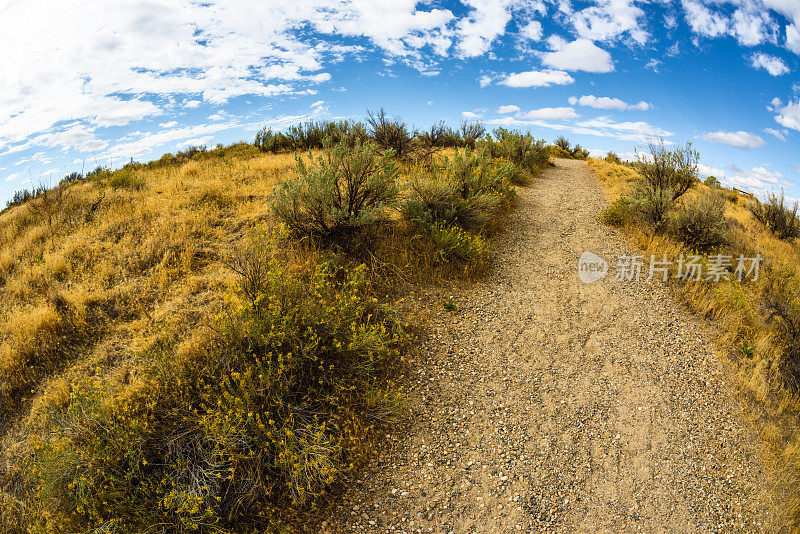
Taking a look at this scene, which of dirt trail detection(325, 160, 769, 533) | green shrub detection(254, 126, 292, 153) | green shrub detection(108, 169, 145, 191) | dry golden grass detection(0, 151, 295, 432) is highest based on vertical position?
green shrub detection(254, 126, 292, 153)

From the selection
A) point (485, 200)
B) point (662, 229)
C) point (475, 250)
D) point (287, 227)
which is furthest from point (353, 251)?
point (662, 229)

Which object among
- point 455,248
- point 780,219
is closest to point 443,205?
point 455,248

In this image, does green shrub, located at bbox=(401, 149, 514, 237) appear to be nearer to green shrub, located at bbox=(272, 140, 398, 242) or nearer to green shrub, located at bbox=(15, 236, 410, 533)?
green shrub, located at bbox=(272, 140, 398, 242)

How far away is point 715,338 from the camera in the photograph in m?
5.59

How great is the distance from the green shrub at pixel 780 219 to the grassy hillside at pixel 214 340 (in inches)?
383

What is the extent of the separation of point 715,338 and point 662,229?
11.3 feet

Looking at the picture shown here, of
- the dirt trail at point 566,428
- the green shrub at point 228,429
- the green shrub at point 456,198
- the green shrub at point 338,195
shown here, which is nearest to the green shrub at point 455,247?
the green shrub at point 456,198

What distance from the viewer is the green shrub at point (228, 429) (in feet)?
10.1

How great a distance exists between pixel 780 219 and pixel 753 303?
24.5 ft

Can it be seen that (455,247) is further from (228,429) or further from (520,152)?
(520,152)

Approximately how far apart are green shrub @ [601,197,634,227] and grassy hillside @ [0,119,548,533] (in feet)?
10.0

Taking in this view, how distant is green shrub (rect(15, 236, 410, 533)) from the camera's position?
121 inches

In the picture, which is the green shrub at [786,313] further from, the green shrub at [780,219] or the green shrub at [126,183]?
the green shrub at [126,183]

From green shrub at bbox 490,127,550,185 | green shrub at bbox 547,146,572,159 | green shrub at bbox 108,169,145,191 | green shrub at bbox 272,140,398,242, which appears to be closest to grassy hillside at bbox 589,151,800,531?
green shrub at bbox 490,127,550,185
